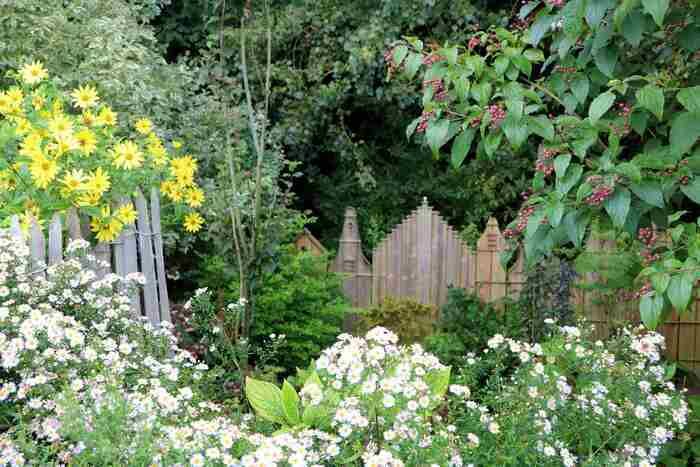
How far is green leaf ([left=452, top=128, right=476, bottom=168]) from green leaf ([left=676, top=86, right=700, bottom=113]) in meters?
0.57

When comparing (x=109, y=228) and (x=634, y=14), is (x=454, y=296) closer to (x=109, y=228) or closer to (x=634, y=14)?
(x=109, y=228)

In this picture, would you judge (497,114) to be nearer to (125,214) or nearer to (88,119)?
(125,214)

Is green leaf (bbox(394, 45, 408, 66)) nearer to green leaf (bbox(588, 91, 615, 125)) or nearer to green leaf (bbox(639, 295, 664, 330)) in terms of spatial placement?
green leaf (bbox(588, 91, 615, 125))

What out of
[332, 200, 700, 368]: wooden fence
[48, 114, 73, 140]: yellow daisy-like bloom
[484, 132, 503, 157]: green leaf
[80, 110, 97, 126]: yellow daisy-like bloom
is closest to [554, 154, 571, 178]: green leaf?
[484, 132, 503, 157]: green leaf

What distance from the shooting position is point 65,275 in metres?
2.86

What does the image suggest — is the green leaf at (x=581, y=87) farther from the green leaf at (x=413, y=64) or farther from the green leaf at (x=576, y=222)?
the green leaf at (x=413, y=64)

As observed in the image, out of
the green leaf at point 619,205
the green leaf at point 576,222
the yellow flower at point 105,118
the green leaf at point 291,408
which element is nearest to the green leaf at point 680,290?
the green leaf at point 619,205

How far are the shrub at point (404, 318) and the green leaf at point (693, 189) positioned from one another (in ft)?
11.7

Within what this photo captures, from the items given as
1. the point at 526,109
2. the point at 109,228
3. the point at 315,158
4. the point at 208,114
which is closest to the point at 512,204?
the point at 315,158

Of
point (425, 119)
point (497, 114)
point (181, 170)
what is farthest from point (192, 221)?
point (497, 114)

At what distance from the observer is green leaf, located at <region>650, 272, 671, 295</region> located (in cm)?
198

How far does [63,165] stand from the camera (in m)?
3.24

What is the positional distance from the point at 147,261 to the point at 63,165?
0.74m

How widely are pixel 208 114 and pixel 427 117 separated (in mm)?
3714
